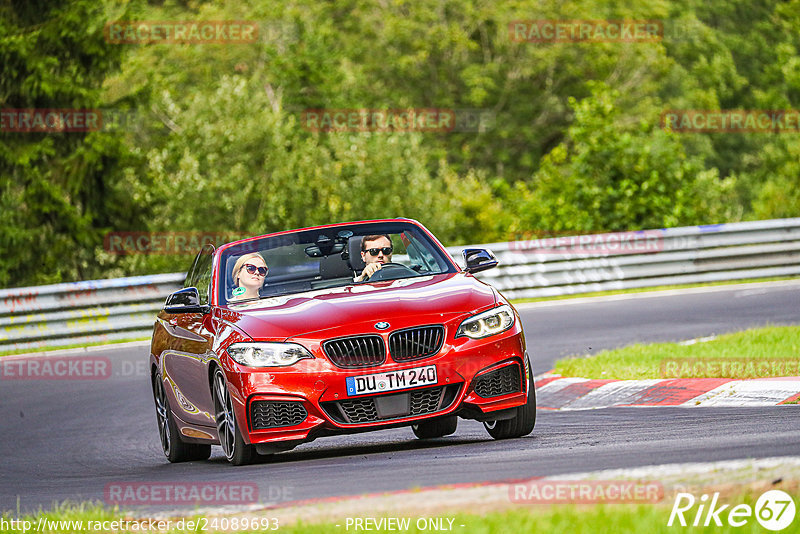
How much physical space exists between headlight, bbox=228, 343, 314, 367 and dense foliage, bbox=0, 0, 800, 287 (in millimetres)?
19758

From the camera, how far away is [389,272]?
9523 millimetres

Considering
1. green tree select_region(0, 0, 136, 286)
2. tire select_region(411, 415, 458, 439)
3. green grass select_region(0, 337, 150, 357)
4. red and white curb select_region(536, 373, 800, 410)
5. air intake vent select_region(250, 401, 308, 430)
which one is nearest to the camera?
air intake vent select_region(250, 401, 308, 430)

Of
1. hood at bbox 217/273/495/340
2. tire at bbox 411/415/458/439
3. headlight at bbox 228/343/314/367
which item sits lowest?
tire at bbox 411/415/458/439

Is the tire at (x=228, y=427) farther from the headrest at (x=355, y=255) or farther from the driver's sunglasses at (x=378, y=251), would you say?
the driver's sunglasses at (x=378, y=251)

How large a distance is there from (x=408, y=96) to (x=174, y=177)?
75.1ft

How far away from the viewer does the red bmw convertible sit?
8250 millimetres

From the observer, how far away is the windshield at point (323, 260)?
9.52 metres

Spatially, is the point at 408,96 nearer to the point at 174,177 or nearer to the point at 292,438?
the point at 174,177

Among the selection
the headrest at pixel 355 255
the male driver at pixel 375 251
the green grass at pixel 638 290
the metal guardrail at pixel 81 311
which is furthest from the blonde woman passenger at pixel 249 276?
the green grass at pixel 638 290

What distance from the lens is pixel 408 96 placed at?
58.2 m

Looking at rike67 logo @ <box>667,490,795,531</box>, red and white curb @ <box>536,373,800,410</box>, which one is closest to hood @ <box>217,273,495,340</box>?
red and white curb @ <box>536,373,800,410</box>

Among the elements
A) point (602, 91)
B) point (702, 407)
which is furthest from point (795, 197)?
point (702, 407)

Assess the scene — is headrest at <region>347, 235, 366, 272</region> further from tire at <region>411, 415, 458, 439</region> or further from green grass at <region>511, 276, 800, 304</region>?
green grass at <region>511, 276, 800, 304</region>

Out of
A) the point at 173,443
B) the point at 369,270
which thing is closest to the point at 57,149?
the point at 173,443
